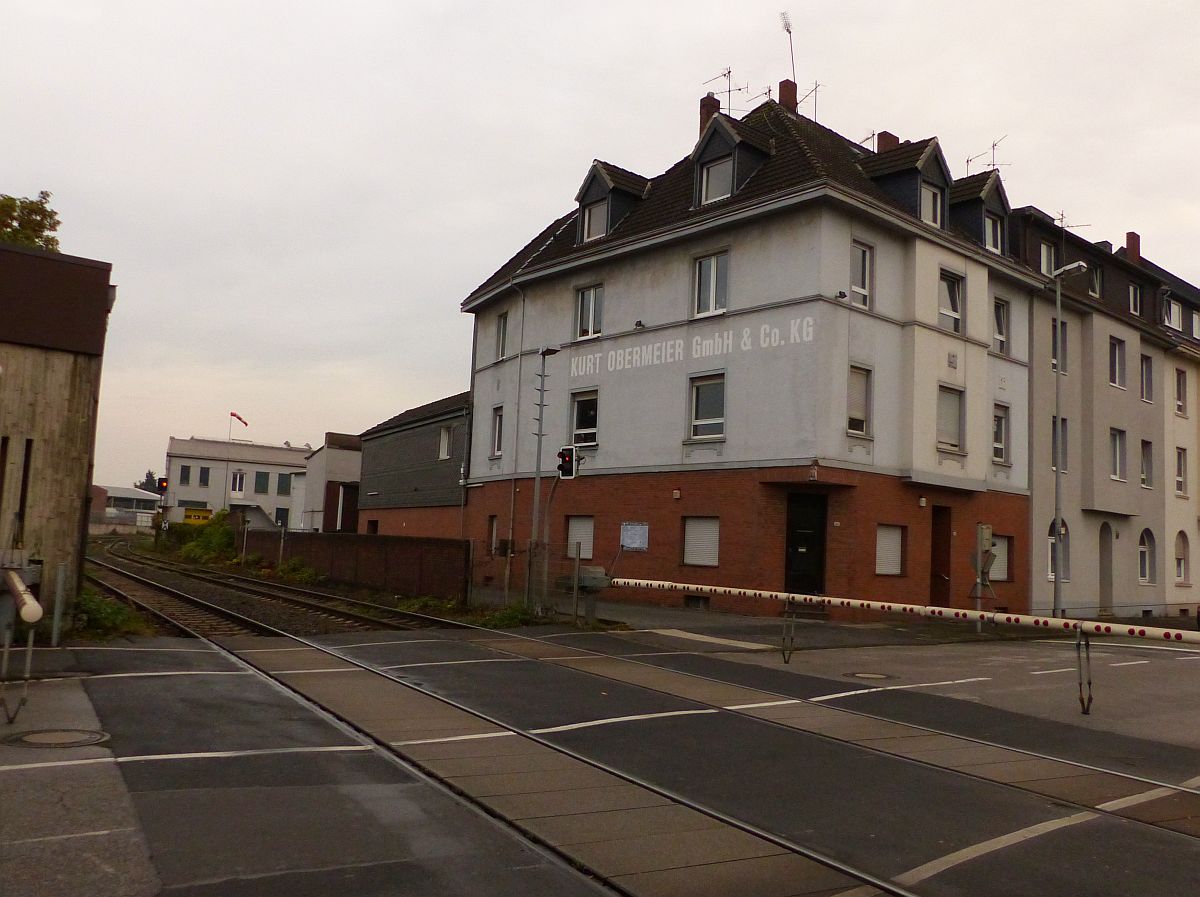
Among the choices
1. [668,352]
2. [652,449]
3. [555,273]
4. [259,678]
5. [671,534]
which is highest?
[555,273]

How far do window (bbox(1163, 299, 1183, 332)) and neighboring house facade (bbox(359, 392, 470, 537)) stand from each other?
26774mm

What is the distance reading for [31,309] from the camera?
43.9 ft

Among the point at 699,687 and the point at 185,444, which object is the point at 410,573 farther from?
the point at 185,444

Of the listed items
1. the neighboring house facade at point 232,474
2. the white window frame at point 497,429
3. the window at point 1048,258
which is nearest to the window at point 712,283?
the white window frame at point 497,429

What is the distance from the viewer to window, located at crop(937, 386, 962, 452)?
26.2 metres

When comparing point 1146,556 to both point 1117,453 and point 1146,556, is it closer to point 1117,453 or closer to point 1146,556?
point 1146,556

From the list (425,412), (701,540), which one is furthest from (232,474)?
(701,540)

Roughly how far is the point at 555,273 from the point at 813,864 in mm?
26436

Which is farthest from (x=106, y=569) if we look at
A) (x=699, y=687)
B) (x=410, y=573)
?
(x=699, y=687)

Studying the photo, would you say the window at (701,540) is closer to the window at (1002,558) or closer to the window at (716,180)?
the window at (716,180)

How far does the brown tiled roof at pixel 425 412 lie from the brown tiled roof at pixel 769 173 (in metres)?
7.12

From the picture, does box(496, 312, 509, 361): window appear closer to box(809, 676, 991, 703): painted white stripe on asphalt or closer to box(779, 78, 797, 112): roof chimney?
box(779, 78, 797, 112): roof chimney

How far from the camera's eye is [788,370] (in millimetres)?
23844

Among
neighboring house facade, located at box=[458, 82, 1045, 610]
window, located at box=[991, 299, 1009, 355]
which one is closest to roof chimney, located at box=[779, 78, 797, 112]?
neighboring house facade, located at box=[458, 82, 1045, 610]
